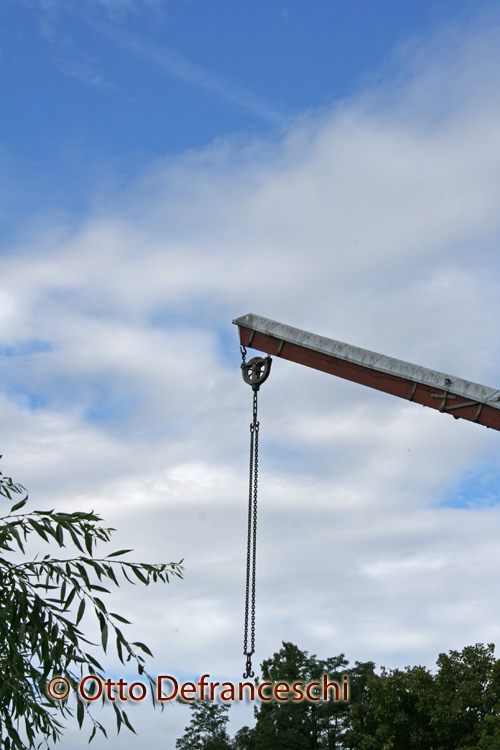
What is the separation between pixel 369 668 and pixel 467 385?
26.7 metres

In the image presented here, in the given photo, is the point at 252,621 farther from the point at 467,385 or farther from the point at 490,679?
the point at 490,679

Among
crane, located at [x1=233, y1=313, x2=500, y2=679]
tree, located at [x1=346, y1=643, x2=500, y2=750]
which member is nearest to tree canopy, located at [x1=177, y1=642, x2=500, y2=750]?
tree, located at [x1=346, y1=643, x2=500, y2=750]

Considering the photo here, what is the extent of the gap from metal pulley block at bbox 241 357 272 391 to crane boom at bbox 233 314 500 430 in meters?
0.28

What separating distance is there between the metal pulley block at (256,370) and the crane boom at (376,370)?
0.28 metres

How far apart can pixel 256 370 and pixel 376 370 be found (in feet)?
7.41

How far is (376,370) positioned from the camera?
12820 millimetres

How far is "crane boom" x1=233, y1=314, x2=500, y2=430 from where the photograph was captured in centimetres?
1205

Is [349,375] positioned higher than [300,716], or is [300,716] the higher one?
[349,375]

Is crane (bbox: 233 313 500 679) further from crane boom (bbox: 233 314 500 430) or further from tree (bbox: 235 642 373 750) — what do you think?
tree (bbox: 235 642 373 750)

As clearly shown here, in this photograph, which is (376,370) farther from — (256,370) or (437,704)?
(437,704)

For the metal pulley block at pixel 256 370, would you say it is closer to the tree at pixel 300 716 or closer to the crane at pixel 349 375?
the crane at pixel 349 375

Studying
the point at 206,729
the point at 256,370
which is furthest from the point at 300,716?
the point at 256,370

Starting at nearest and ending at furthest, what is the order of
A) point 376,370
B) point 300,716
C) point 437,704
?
1. point 376,370
2. point 437,704
3. point 300,716

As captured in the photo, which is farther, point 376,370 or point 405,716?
point 405,716
